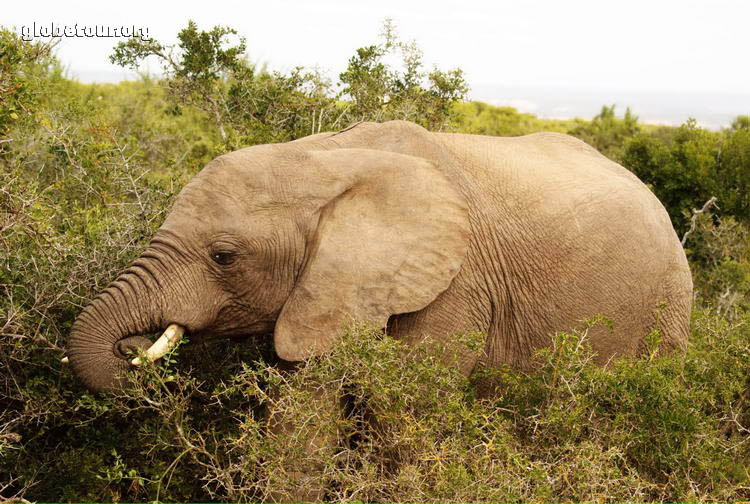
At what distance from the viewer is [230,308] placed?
427 centimetres

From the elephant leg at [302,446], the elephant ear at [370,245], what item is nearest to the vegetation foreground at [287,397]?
the elephant leg at [302,446]

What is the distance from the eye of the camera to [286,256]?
4.25 metres

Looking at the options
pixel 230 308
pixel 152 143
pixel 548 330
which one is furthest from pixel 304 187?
pixel 152 143

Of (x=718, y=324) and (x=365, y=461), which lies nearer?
(x=365, y=461)

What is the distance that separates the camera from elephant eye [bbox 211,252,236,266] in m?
4.14

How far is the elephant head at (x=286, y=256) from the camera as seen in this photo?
13.3 ft

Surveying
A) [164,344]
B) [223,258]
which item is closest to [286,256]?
[223,258]

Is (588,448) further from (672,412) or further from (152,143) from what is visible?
(152,143)

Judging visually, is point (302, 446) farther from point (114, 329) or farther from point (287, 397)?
point (114, 329)

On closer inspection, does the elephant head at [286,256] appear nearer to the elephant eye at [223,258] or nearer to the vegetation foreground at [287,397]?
the elephant eye at [223,258]

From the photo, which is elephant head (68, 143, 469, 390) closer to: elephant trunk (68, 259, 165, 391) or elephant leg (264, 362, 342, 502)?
elephant trunk (68, 259, 165, 391)

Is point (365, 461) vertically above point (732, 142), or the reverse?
point (732, 142)

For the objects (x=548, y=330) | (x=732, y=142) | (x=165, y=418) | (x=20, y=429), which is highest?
(x=732, y=142)

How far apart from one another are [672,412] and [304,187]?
→ 2.20m
